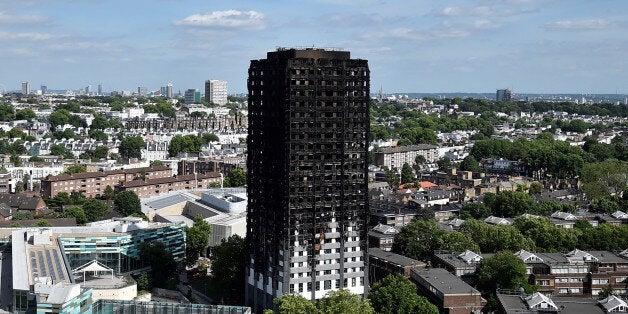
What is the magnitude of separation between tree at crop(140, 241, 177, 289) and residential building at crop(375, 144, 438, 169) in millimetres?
54131

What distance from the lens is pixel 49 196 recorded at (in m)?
71.8

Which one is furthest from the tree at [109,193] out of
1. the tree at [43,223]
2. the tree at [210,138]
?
the tree at [210,138]

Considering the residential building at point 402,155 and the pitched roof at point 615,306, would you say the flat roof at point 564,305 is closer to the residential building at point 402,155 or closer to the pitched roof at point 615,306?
the pitched roof at point 615,306

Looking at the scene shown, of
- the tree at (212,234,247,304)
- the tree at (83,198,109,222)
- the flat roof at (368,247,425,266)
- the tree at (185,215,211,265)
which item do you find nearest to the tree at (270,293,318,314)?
the tree at (212,234,247,304)

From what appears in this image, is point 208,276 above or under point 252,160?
under

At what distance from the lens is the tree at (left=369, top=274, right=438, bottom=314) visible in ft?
114

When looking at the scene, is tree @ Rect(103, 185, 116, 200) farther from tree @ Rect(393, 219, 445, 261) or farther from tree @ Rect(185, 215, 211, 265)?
tree @ Rect(393, 219, 445, 261)

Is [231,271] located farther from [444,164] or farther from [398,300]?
[444,164]

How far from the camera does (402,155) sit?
10125cm

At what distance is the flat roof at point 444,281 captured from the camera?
3747cm

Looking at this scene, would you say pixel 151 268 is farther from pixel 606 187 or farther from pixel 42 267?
pixel 606 187

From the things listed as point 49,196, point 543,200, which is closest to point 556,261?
point 543,200

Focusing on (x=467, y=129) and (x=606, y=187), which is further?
(x=467, y=129)

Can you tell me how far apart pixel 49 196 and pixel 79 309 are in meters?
47.1
